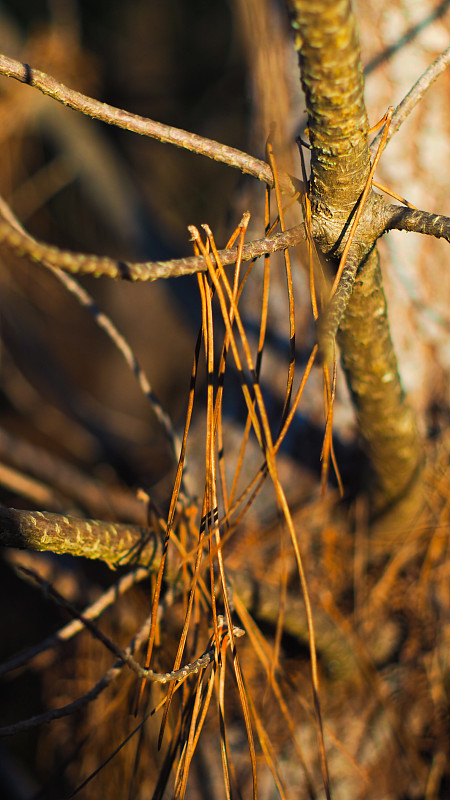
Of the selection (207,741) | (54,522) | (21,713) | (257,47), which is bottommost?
(21,713)

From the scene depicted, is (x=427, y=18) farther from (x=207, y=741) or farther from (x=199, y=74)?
(x=199, y=74)

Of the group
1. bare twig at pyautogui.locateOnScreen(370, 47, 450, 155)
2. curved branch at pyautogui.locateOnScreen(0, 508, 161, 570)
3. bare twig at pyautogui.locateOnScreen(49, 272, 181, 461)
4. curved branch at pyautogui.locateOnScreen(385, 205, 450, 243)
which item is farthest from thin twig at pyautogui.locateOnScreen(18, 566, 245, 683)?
bare twig at pyautogui.locateOnScreen(370, 47, 450, 155)

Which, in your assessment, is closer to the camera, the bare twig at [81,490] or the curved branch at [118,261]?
the curved branch at [118,261]

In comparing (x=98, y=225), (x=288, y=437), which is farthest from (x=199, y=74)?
(x=288, y=437)

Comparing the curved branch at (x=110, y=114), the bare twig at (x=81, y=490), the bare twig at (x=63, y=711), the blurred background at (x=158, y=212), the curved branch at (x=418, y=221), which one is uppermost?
the blurred background at (x=158, y=212)

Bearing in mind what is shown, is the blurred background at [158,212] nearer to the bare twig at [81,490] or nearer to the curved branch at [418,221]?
the bare twig at [81,490]

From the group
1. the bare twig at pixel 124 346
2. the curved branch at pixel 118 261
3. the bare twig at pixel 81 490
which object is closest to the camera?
the curved branch at pixel 118 261

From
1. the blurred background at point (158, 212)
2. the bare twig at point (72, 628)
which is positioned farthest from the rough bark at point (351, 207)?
the bare twig at point (72, 628)
